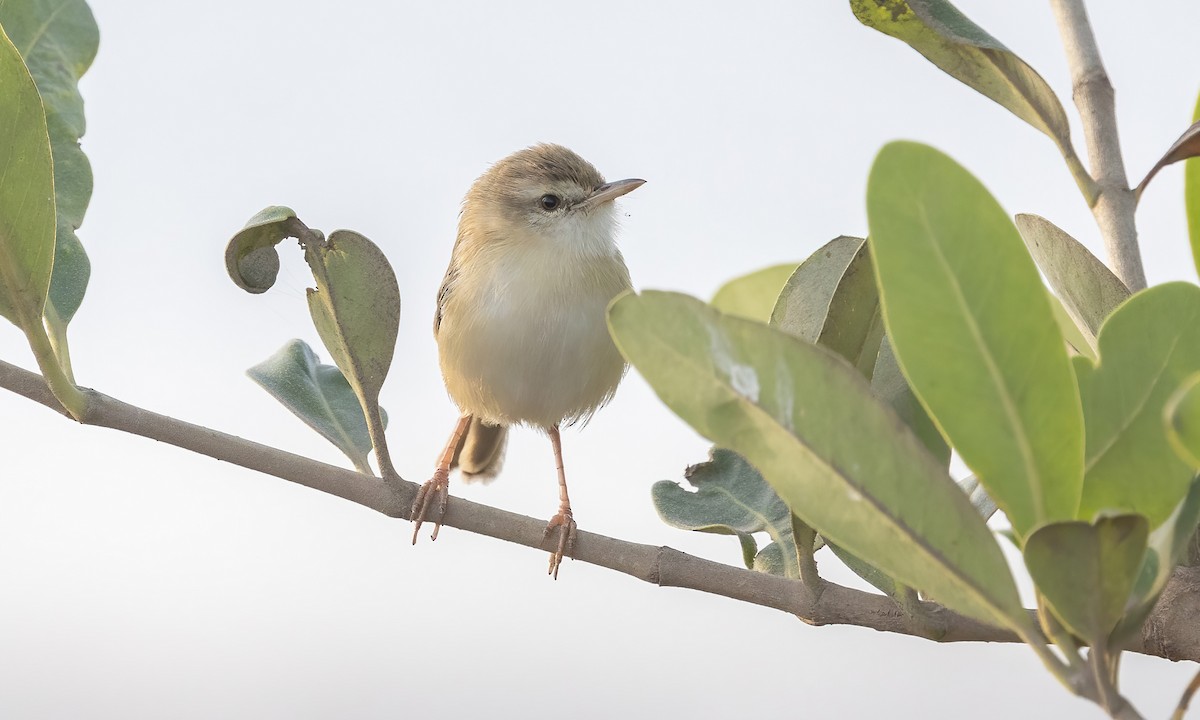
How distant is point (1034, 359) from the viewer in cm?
84

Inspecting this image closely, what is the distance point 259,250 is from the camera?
4.15ft

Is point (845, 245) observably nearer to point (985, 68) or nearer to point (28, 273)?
point (985, 68)

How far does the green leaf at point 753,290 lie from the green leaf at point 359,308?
1.57 feet

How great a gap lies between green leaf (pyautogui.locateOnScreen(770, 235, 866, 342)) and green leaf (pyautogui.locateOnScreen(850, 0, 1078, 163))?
1.27 ft

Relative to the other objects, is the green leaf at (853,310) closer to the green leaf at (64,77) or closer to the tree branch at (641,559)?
the tree branch at (641,559)

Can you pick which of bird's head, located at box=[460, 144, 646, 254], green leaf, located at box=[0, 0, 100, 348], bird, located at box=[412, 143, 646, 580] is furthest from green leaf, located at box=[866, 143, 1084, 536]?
bird's head, located at box=[460, 144, 646, 254]

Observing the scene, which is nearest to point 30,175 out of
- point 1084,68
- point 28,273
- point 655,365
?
point 28,273

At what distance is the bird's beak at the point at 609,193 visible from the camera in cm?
335

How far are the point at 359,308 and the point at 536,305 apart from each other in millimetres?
1638

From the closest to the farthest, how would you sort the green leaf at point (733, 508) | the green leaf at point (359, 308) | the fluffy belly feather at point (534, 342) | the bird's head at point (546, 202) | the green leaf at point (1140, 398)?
1. the green leaf at point (1140, 398)
2. the green leaf at point (359, 308)
3. the green leaf at point (733, 508)
4. the fluffy belly feather at point (534, 342)
5. the bird's head at point (546, 202)

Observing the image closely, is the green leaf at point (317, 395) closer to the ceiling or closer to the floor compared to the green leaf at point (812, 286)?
closer to the floor

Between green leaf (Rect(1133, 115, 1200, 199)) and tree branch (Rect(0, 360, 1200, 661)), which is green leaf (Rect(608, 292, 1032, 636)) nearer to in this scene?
tree branch (Rect(0, 360, 1200, 661))

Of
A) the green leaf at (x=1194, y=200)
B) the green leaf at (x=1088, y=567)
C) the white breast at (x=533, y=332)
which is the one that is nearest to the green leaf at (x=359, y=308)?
the green leaf at (x=1088, y=567)

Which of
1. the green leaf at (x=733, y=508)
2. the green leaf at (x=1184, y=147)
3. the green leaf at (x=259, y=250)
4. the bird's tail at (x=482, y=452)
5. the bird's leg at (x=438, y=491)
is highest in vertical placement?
the green leaf at (x=1184, y=147)
